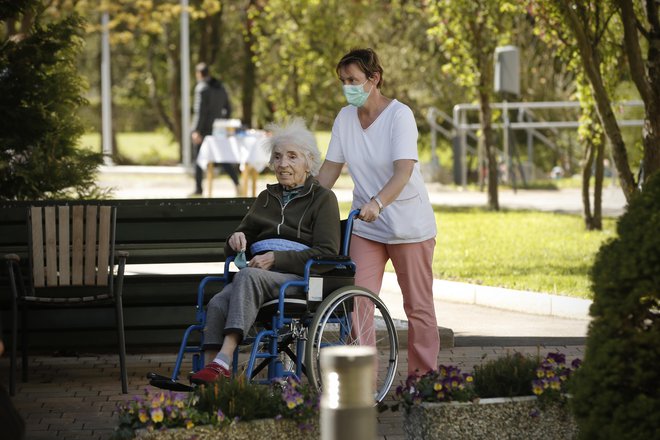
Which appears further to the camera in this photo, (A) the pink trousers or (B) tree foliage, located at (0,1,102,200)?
(B) tree foliage, located at (0,1,102,200)

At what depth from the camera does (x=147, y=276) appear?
27.1 ft

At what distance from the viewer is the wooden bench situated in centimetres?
815

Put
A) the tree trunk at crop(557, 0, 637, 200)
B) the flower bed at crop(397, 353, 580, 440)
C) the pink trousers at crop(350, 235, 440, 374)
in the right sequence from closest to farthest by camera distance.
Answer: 1. the flower bed at crop(397, 353, 580, 440)
2. the pink trousers at crop(350, 235, 440, 374)
3. the tree trunk at crop(557, 0, 637, 200)

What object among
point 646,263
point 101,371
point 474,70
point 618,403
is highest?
point 474,70

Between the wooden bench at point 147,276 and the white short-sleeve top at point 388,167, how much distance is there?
150 centimetres

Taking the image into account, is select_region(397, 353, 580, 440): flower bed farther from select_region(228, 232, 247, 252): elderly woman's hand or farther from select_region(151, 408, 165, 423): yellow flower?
select_region(228, 232, 247, 252): elderly woman's hand

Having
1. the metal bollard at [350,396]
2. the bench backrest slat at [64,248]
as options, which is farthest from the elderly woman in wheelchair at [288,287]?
the metal bollard at [350,396]

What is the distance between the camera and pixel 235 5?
41.5 meters

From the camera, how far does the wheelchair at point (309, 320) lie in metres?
6.31

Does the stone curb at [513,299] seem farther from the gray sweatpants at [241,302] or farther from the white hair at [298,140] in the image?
the gray sweatpants at [241,302]

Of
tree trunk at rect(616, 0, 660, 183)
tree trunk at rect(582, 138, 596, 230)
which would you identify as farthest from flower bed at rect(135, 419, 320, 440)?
tree trunk at rect(582, 138, 596, 230)

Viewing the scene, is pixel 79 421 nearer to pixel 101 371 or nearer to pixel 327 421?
pixel 101 371

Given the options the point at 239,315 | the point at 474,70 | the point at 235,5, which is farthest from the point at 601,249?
the point at 235,5

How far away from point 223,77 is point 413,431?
121 feet
